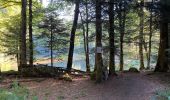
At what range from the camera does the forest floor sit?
477 inches

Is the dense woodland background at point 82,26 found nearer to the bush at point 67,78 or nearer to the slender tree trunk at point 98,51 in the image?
the slender tree trunk at point 98,51

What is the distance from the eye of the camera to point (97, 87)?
13.5 metres

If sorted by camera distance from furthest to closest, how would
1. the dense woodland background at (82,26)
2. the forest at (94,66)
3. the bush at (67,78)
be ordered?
the dense woodland background at (82,26) < the bush at (67,78) < the forest at (94,66)

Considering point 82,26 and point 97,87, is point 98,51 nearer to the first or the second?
point 97,87

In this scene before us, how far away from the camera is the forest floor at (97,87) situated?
12104 mm

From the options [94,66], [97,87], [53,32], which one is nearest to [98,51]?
[97,87]

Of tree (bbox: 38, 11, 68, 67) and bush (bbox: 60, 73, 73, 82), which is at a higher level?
tree (bbox: 38, 11, 68, 67)

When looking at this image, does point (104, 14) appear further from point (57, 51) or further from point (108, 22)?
point (57, 51)

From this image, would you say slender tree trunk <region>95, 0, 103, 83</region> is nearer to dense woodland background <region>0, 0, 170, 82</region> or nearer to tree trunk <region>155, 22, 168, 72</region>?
dense woodland background <region>0, 0, 170, 82</region>

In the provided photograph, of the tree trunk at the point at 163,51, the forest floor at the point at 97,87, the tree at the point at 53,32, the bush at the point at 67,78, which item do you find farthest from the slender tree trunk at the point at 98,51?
the tree at the point at 53,32

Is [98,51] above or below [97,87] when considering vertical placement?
above

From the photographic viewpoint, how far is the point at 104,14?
15.5m

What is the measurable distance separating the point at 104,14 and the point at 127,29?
8423 millimetres

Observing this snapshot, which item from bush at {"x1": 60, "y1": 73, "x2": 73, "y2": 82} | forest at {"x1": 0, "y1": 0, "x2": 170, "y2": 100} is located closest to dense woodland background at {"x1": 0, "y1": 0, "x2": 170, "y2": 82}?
forest at {"x1": 0, "y1": 0, "x2": 170, "y2": 100}
